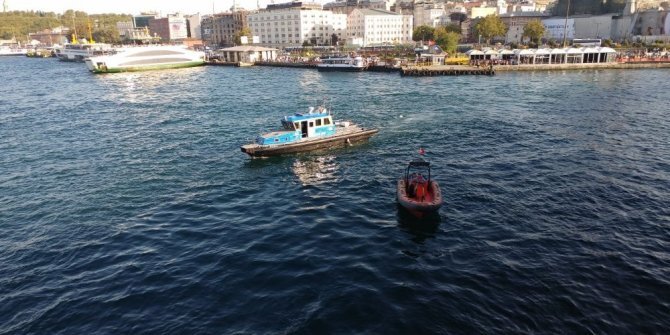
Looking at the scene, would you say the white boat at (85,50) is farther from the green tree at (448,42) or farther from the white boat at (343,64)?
the green tree at (448,42)

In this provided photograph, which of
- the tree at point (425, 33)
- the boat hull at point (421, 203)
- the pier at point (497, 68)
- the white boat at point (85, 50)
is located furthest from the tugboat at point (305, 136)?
the white boat at point (85, 50)

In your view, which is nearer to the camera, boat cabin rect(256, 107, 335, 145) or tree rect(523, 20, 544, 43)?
boat cabin rect(256, 107, 335, 145)

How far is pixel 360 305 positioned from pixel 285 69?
129304 millimetres

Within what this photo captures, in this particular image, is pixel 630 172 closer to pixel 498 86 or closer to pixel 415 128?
pixel 415 128

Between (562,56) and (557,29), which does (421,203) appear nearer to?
(562,56)

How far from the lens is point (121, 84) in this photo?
106m

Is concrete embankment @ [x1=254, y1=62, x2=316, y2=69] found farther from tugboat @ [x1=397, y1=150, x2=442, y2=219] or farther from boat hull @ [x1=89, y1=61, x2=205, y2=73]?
tugboat @ [x1=397, y1=150, x2=442, y2=219]

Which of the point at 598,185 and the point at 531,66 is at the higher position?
the point at 531,66

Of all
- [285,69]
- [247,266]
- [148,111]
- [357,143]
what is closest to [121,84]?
[148,111]

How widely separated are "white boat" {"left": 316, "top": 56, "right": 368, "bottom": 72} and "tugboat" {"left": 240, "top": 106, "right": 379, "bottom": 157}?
81.2 m

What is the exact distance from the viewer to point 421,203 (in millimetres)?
28500

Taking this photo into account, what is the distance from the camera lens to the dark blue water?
20.0 meters

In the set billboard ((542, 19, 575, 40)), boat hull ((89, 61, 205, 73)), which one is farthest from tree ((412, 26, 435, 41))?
boat hull ((89, 61, 205, 73))

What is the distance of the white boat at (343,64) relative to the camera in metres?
126
